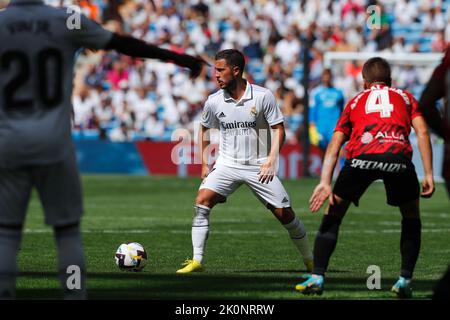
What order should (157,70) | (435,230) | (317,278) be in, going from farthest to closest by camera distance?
(157,70), (435,230), (317,278)

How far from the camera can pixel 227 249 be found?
1288 centimetres

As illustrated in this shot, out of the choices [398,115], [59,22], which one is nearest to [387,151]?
[398,115]

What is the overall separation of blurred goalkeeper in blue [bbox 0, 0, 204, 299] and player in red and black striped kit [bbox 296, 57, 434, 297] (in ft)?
7.47

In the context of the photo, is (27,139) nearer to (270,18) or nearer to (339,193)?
(339,193)

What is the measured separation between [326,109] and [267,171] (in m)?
14.1

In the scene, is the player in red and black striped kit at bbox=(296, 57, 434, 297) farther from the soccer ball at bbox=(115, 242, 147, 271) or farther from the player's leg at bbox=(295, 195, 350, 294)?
the soccer ball at bbox=(115, 242, 147, 271)

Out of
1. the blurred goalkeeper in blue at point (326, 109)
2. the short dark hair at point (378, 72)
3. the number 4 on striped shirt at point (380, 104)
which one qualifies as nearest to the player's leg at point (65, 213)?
the number 4 on striped shirt at point (380, 104)

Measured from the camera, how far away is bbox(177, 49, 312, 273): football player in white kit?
10609mm

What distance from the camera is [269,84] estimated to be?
29.3 m

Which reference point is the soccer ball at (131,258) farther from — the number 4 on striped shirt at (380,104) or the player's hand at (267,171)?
the number 4 on striped shirt at (380,104)

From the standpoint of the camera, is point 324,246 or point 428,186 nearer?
point 428,186

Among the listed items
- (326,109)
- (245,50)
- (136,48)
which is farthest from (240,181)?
(245,50)

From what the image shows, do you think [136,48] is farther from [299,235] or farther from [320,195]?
[299,235]

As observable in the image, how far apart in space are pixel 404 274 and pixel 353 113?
135 centimetres
